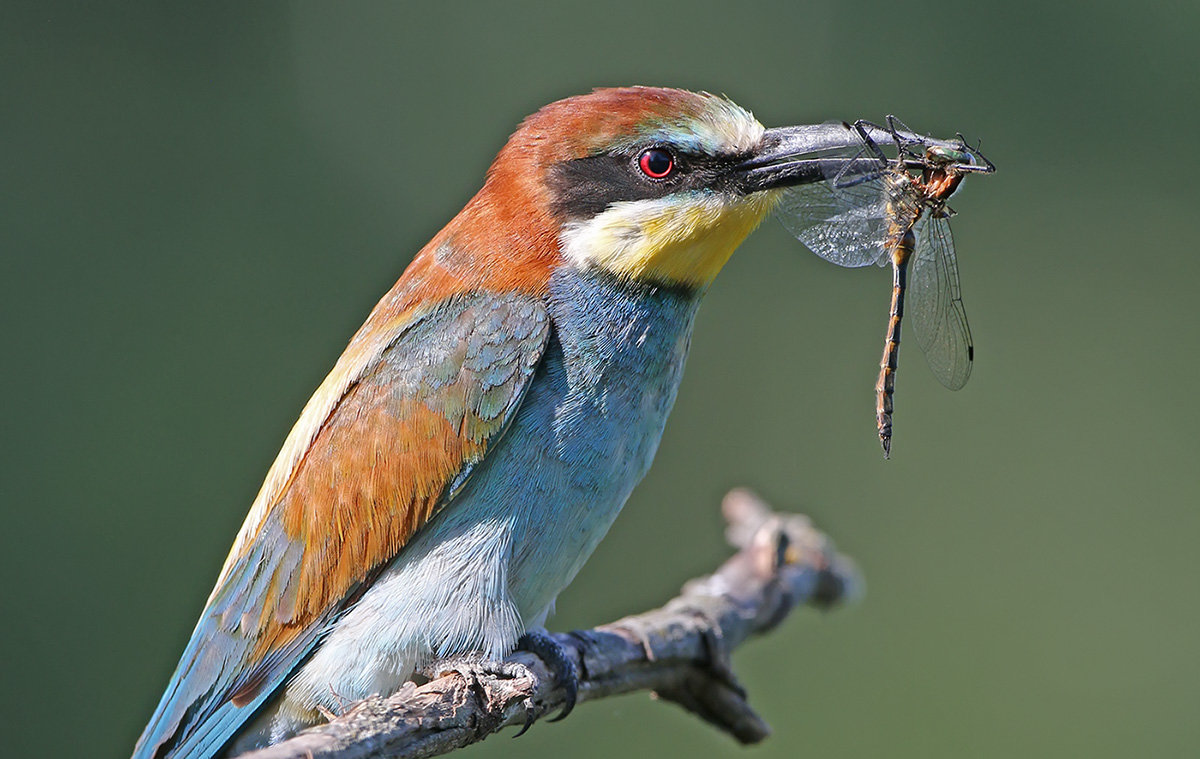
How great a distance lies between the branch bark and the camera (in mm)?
1498

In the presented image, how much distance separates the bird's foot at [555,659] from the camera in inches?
76.0

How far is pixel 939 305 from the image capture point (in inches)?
79.8

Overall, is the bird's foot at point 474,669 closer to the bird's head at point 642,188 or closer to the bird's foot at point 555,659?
the bird's foot at point 555,659

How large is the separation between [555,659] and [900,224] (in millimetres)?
839

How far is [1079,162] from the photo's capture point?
4.01 m

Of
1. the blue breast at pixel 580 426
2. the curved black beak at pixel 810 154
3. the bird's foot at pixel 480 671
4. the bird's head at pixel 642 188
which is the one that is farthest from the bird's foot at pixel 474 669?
the curved black beak at pixel 810 154

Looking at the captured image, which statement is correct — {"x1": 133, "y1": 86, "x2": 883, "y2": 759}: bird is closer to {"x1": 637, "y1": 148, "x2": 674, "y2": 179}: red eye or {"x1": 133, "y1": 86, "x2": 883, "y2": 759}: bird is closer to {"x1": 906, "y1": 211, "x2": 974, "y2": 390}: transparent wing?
{"x1": 637, "y1": 148, "x2": 674, "y2": 179}: red eye

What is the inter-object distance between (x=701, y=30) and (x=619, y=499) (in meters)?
2.83

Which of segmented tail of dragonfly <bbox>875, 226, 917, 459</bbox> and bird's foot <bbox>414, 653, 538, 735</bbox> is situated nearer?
bird's foot <bbox>414, 653, 538, 735</bbox>

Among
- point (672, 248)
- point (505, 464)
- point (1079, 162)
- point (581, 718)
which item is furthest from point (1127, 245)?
point (505, 464)

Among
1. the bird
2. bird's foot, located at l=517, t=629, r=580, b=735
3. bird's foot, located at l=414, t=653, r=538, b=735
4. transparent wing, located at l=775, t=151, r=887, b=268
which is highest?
transparent wing, located at l=775, t=151, r=887, b=268

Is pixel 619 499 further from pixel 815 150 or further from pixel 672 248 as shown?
pixel 815 150

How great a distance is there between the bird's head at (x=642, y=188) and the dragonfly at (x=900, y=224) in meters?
0.05

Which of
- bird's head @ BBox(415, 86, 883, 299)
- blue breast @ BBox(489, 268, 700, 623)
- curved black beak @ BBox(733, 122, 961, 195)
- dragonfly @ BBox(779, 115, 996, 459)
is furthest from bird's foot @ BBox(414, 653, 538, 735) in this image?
curved black beak @ BBox(733, 122, 961, 195)
